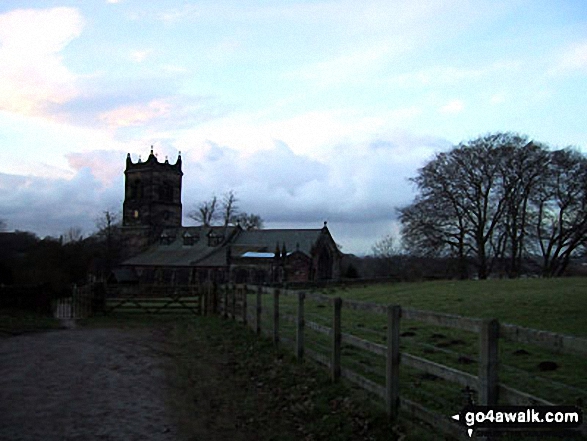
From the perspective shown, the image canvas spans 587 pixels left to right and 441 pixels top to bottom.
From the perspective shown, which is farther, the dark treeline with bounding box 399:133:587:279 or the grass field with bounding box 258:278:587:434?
the dark treeline with bounding box 399:133:587:279

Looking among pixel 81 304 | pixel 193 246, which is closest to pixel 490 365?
pixel 81 304

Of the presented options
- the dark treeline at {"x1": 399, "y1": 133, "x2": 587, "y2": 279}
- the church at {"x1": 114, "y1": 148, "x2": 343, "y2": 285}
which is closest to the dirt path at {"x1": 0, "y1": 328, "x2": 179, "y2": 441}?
the dark treeline at {"x1": 399, "y1": 133, "x2": 587, "y2": 279}

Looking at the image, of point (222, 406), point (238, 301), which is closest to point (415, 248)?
point (238, 301)

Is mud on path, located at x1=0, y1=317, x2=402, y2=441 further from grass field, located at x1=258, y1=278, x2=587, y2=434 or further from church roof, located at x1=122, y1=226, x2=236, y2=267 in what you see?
church roof, located at x1=122, y1=226, x2=236, y2=267

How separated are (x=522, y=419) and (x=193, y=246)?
67434mm

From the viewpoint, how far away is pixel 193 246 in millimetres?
70312

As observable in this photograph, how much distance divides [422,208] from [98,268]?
38785mm

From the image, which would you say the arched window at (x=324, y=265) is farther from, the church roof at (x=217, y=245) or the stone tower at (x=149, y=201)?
the stone tower at (x=149, y=201)

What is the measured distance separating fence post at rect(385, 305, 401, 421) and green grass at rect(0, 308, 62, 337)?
1459 cm

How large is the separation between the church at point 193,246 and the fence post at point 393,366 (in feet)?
166

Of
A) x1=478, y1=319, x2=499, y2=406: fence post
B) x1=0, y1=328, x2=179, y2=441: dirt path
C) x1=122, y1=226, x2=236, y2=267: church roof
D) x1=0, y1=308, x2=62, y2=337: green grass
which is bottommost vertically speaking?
x1=0, y1=308, x2=62, y2=337: green grass

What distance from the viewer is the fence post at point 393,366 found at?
6438 mm

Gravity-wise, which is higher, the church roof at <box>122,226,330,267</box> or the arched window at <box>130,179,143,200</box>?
the arched window at <box>130,179,143,200</box>

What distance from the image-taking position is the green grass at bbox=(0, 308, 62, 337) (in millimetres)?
18531
